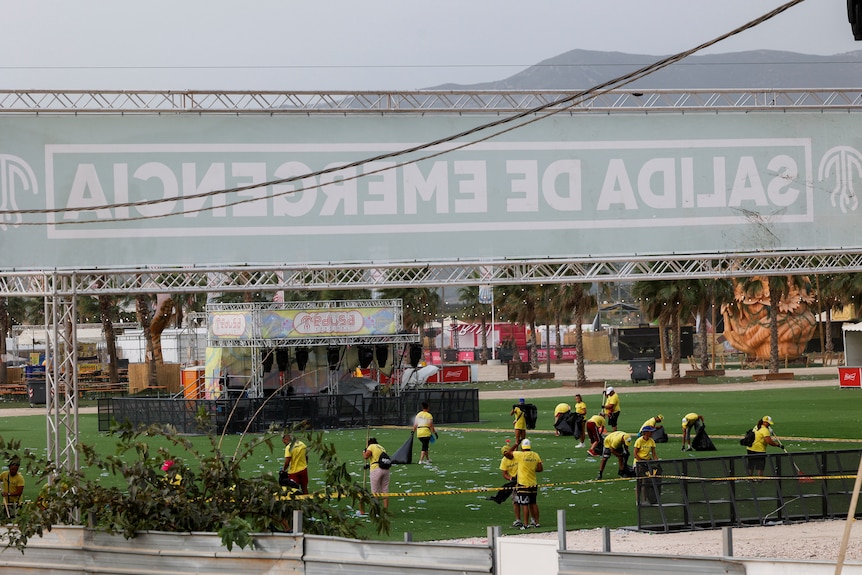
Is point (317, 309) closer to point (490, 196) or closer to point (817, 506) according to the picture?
point (490, 196)

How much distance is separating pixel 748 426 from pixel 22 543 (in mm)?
25858

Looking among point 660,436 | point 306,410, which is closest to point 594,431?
point 660,436

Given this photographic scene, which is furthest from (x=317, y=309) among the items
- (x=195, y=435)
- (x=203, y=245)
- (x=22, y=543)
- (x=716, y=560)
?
(x=716, y=560)

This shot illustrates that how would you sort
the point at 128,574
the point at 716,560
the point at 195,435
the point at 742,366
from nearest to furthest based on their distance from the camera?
the point at 716,560
the point at 128,574
the point at 195,435
the point at 742,366

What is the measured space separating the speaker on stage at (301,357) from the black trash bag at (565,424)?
1330 cm

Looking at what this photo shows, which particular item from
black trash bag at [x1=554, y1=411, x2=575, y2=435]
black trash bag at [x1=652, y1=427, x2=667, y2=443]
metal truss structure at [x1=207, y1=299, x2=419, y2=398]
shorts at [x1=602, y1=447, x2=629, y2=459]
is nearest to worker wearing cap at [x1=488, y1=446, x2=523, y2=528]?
shorts at [x1=602, y1=447, x2=629, y2=459]

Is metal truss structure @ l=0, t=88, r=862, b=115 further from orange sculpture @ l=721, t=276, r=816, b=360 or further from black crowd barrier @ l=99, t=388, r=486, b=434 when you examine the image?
orange sculpture @ l=721, t=276, r=816, b=360

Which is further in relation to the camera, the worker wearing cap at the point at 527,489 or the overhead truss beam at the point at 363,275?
the overhead truss beam at the point at 363,275

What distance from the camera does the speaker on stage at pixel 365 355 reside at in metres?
44.6

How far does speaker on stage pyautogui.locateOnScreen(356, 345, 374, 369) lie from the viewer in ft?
146

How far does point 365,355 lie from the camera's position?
44781 mm

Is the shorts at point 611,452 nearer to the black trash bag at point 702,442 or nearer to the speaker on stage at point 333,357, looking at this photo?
the black trash bag at point 702,442

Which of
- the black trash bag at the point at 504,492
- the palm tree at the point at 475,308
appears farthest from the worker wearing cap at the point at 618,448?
the palm tree at the point at 475,308

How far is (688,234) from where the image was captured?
23578 mm
